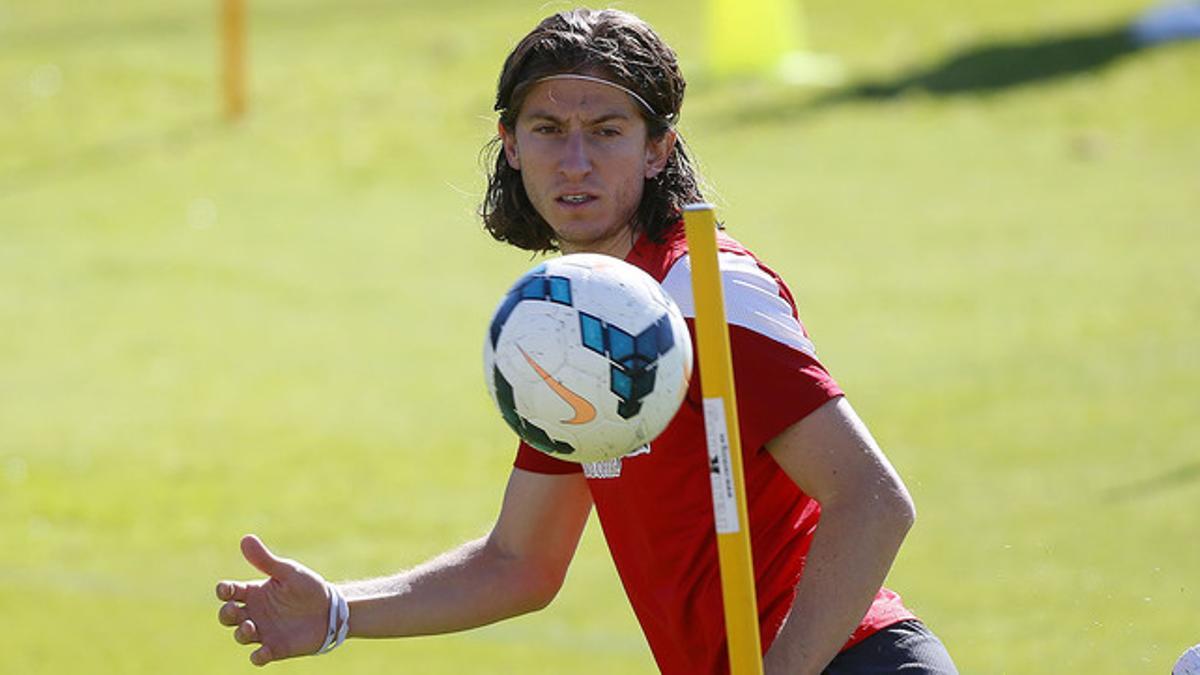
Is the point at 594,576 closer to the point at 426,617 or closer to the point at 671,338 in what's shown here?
the point at 426,617

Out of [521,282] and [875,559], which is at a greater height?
[521,282]

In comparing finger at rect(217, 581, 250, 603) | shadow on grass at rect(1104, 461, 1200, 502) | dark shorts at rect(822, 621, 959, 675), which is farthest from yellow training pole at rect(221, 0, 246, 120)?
dark shorts at rect(822, 621, 959, 675)

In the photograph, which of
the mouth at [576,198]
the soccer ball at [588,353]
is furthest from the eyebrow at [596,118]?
the soccer ball at [588,353]

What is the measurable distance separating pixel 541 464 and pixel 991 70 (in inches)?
900

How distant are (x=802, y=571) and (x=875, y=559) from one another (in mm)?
165

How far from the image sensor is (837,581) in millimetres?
3723

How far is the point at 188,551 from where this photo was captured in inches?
538

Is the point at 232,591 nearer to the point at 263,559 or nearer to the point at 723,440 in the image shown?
the point at 263,559

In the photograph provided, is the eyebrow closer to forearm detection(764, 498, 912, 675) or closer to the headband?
the headband

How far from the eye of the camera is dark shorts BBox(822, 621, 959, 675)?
4137 millimetres

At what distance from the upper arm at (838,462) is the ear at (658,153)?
2.27 ft

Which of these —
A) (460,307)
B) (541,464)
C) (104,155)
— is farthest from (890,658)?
(104,155)

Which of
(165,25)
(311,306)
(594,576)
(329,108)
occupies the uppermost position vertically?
(165,25)

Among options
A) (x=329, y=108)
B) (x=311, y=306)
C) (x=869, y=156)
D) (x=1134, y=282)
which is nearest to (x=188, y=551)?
(x=311, y=306)
